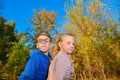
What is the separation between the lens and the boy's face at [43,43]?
3562 mm

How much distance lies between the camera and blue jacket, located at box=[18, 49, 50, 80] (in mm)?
3382

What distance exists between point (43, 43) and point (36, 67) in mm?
269

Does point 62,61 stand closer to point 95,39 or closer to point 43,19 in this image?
point 95,39

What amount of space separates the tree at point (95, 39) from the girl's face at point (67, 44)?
11.8 metres

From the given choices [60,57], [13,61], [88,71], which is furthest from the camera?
[13,61]

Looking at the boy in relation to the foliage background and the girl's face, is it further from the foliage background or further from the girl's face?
the foliage background

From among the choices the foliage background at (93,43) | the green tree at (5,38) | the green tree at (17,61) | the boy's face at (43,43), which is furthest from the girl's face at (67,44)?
the green tree at (5,38)

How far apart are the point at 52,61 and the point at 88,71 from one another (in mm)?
11431

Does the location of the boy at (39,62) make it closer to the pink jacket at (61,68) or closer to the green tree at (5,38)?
the pink jacket at (61,68)

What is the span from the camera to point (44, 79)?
345 cm

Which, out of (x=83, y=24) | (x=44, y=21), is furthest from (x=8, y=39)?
(x=83, y=24)

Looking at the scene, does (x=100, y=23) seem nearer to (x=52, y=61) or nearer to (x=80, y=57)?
(x=80, y=57)

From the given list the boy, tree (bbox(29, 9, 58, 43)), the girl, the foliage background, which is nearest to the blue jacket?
the boy

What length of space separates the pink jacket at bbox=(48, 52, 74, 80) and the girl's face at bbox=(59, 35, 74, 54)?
5 cm
